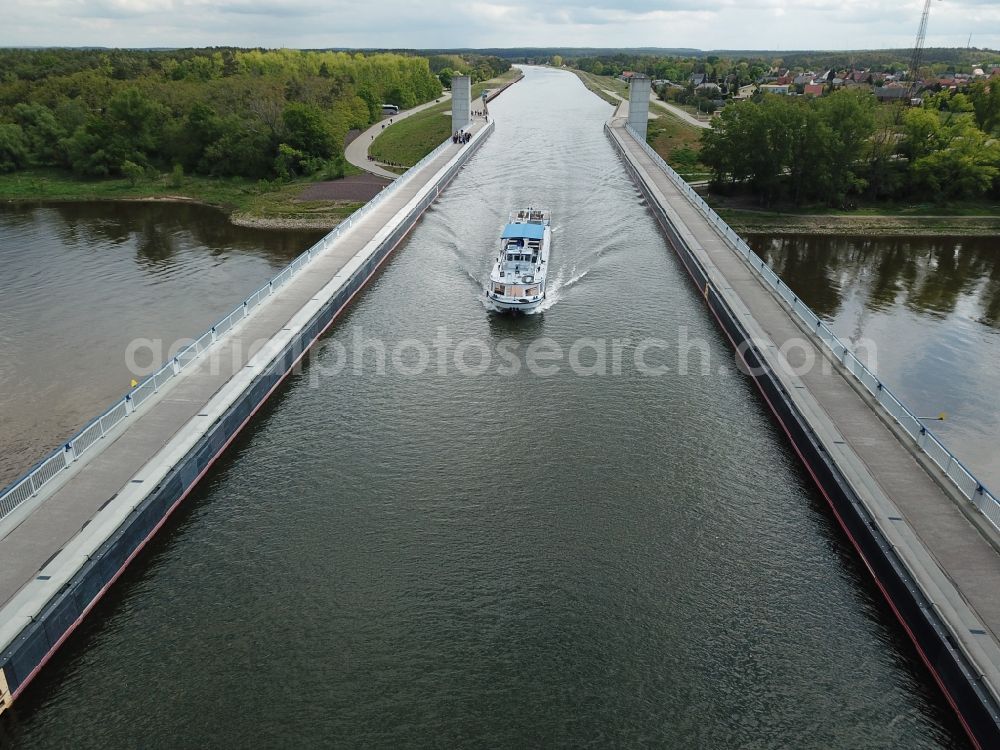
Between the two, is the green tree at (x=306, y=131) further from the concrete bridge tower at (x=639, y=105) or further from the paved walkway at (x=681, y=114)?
the paved walkway at (x=681, y=114)

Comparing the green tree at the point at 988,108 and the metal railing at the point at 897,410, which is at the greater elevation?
the green tree at the point at 988,108

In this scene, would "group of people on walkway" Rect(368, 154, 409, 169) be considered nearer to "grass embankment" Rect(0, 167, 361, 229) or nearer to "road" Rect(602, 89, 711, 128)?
"grass embankment" Rect(0, 167, 361, 229)

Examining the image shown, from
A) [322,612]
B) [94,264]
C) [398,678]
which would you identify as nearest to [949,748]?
[398,678]

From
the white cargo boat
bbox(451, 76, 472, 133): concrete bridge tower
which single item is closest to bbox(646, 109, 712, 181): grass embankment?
bbox(451, 76, 472, 133): concrete bridge tower

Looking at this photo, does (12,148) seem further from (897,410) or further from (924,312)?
(897,410)

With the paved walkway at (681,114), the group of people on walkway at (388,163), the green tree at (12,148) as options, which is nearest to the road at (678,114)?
the paved walkway at (681,114)

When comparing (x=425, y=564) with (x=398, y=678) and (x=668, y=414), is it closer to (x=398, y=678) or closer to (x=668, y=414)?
(x=398, y=678)
